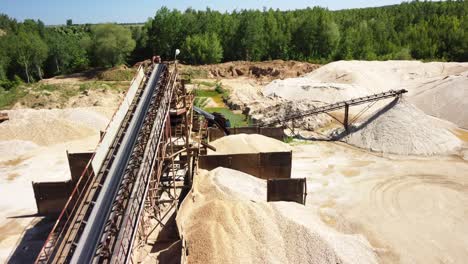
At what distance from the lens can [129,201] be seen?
9.87m

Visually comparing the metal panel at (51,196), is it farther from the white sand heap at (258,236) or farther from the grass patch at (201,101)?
the grass patch at (201,101)

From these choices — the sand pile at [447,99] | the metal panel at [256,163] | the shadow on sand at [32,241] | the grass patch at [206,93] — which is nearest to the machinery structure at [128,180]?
the shadow on sand at [32,241]

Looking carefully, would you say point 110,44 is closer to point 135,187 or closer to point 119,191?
point 119,191

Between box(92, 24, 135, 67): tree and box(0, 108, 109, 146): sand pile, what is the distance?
93.2 ft

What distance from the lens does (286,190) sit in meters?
15.5

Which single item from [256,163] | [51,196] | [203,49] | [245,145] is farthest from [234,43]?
[51,196]

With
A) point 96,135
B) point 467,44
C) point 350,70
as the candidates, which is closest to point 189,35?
point 350,70

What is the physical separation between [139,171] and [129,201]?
4.00 ft

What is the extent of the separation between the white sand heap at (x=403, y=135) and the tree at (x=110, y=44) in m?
44.8

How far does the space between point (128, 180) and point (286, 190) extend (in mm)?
7449

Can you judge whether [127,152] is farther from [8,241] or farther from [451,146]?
[451,146]

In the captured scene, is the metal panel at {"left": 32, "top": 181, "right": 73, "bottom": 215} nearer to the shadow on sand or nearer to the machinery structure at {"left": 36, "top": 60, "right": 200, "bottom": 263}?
the shadow on sand

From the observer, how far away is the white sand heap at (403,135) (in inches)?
872

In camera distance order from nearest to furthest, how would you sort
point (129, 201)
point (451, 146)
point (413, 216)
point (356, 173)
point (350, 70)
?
point (129, 201), point (413, 216), point (356, 173), point (451, 146), point (350, 70)
